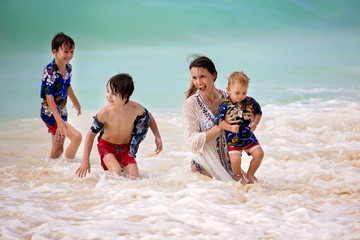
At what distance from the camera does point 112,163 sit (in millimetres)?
4242

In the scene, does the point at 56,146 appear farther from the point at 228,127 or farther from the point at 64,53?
the point at 228,127

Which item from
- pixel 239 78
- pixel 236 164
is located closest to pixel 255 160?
pixel 236 164

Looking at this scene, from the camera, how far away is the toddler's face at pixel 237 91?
367 centimetres

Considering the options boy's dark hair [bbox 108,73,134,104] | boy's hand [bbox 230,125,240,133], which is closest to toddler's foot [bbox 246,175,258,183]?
boy's hand [bbox 230,125,240,133]

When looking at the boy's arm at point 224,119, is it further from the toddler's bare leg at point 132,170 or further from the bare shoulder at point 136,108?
the toddler's bare leg at point 132,170

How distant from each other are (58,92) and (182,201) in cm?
225

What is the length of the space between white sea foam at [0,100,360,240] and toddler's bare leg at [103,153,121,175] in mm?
72

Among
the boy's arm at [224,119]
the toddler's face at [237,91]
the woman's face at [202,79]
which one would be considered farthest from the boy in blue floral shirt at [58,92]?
the toddler's face at [237,91]

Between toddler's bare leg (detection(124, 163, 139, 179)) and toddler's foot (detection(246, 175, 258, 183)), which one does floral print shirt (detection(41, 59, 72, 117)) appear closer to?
toddler's bare leg (detection(124, 163, 139, 179))

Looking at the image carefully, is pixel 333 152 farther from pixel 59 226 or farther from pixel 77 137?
pixel 59 226

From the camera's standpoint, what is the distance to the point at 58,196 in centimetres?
372

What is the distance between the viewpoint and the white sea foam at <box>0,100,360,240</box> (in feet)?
9.49

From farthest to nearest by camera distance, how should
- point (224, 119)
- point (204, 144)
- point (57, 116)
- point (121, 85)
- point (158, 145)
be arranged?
1. point (57, 116)
2. point (158, 145)
3. point (121, 85)
4. point (204, 144)
5. point (224, 119)

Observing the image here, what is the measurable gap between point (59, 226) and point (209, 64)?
6.14ft
